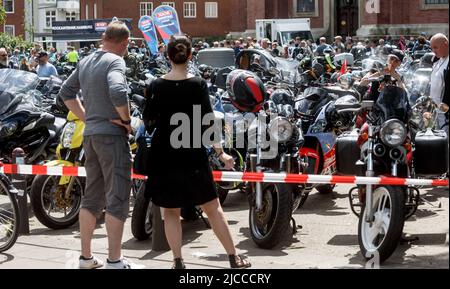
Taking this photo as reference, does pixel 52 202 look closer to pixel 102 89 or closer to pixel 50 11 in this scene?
pixel 102 89

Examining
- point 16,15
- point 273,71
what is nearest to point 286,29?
point 273,71

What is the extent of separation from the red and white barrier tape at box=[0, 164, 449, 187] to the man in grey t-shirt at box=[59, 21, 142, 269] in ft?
4.14

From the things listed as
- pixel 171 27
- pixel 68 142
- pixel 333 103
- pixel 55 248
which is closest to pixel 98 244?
pixel 55 248

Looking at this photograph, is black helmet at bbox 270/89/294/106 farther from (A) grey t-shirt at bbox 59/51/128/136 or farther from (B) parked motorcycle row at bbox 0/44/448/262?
(A) grey t-shirt at bbox 59/51/128/136

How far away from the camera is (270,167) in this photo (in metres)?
7.89

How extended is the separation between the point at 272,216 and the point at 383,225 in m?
1.09

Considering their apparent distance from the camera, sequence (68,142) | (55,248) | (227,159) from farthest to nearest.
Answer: (68,142)
(55,248)
(227,159)

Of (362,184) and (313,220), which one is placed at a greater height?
(362,184)

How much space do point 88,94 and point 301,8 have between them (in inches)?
1910

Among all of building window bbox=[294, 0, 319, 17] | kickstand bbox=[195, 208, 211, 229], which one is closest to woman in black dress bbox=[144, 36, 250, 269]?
kickstand bbox=[195, 208, 211, 229]

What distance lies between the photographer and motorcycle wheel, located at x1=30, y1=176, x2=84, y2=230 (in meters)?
8.48

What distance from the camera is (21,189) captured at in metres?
8.45
